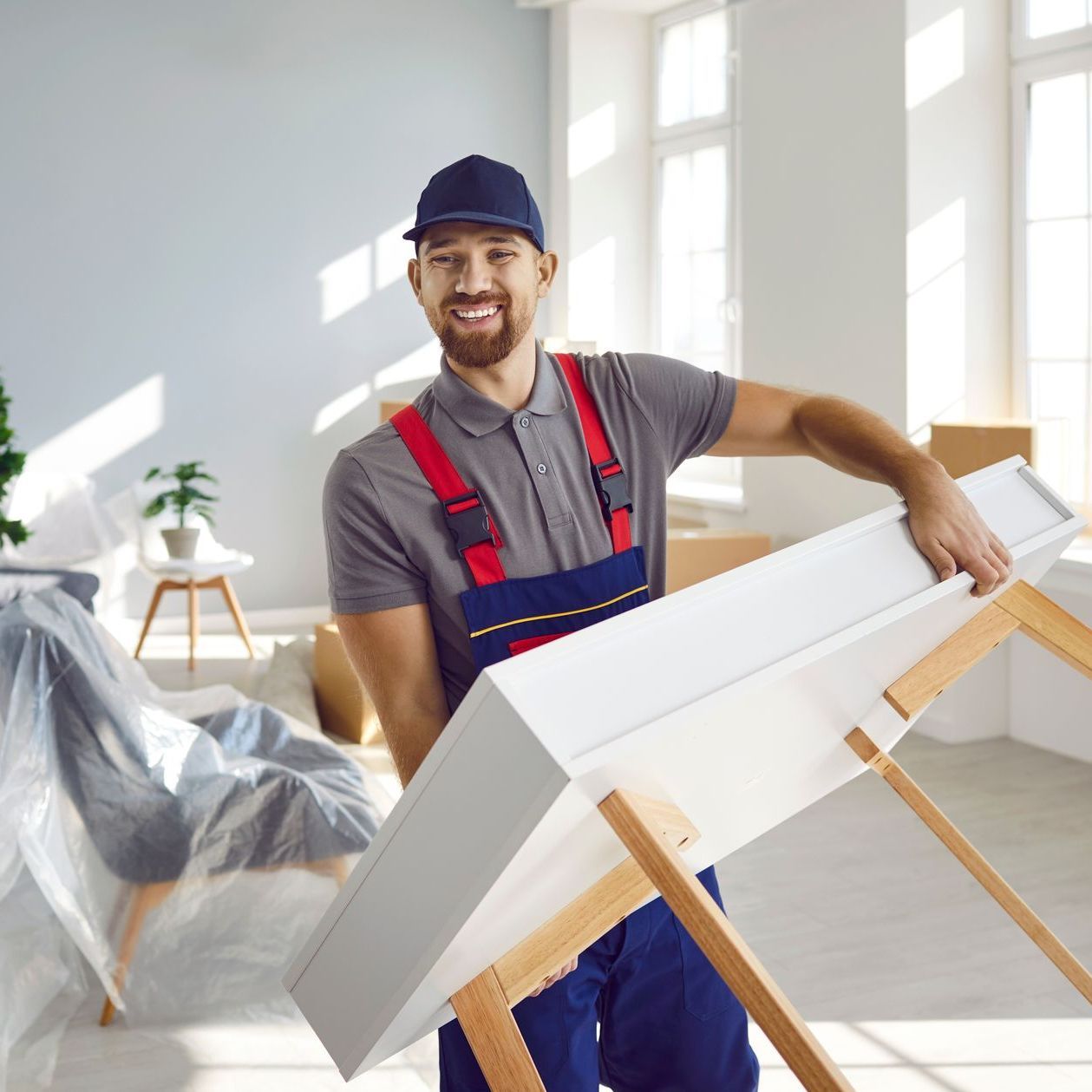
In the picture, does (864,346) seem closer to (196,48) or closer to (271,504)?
(271,504)

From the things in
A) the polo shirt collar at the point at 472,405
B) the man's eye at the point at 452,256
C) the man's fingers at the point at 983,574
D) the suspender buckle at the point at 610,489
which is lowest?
the man's fingers at the point at 983,574

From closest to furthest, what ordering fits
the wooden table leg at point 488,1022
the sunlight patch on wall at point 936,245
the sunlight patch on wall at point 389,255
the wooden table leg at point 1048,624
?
the wooden table leg at point 488,1022
the wooden table leg at point 1048,624
the sunlight patch on wall at point 936,245
the sunlight patch on wall at point 389,255

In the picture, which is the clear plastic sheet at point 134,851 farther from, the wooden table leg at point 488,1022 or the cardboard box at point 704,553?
the cardboard box at point 704,553

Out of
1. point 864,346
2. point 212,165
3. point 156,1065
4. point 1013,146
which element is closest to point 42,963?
point 156,1065

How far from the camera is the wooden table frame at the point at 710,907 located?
73cm

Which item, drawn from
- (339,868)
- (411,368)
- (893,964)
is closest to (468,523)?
(339,868)

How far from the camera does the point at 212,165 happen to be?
7.21m

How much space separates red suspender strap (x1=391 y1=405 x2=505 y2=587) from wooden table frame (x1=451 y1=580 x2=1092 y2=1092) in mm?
474

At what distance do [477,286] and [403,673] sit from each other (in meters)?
0.44

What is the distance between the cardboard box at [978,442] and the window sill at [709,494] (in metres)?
1.65

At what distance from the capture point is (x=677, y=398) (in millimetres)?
1735

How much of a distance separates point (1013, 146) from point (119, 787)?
13.2 feet

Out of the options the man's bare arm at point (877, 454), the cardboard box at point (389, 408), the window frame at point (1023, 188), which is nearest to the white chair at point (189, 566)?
the cardboard box at point (389, 408)

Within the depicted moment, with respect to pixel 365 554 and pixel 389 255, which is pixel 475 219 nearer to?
pixel 365 554
